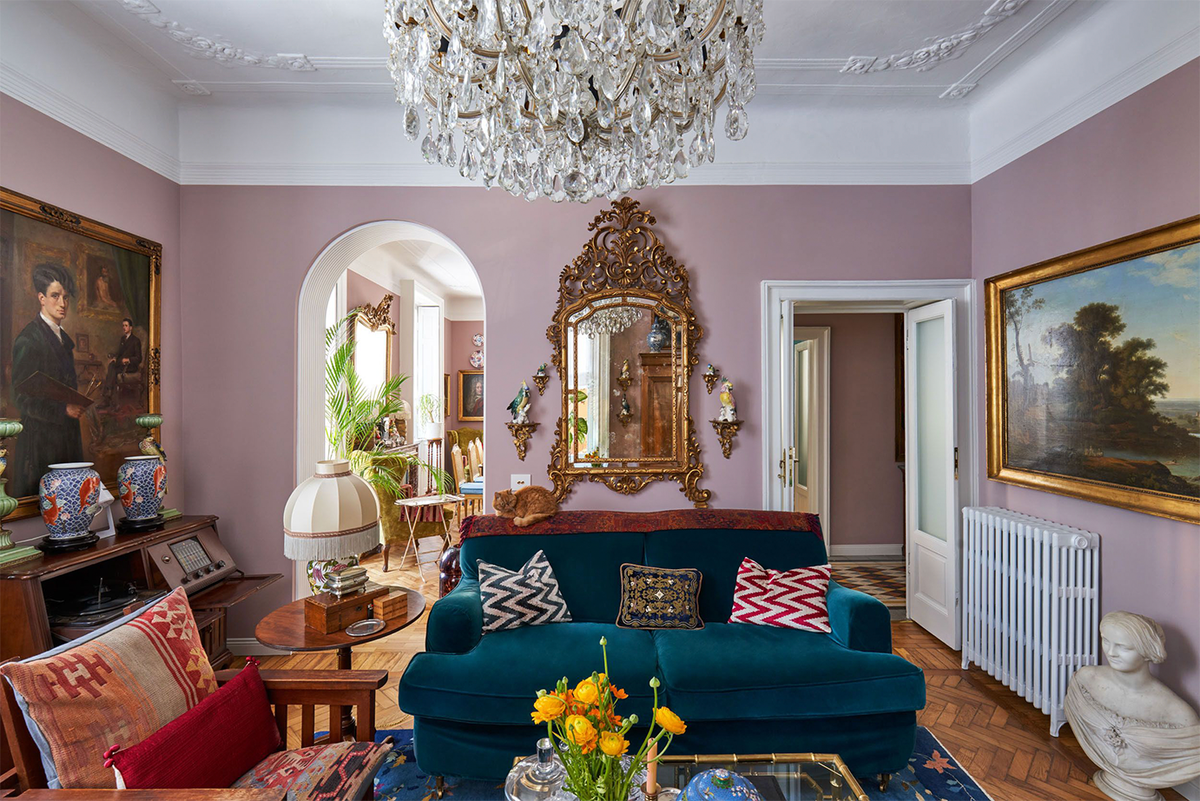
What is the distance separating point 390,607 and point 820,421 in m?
4.40

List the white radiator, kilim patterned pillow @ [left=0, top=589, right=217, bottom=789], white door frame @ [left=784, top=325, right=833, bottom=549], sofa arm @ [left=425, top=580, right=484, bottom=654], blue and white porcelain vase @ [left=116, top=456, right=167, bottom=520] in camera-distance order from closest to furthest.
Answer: kilim patterned pillow @ [left=0, top=589, right=217, bottom=789] → sofa arm @ [left=425, top=580, right=484, bottom=654] → the white radiator → blue and white porcelain vase @ [left=116, top=456, right=167, bottom=520] → white door frame @ [left=784, top=325, right=833, bottom=549]

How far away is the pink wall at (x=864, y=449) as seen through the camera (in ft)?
18.6

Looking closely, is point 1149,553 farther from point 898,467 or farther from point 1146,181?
point 898,467

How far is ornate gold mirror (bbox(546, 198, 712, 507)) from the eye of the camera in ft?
11.3

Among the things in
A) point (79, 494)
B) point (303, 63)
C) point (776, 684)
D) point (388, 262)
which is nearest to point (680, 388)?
point (776, 684)

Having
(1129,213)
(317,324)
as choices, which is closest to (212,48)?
(317,324)

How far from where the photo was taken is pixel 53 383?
2617mm

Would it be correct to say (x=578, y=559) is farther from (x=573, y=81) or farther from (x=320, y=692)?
(x=573, y=81)

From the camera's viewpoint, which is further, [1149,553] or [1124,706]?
[1149,553]

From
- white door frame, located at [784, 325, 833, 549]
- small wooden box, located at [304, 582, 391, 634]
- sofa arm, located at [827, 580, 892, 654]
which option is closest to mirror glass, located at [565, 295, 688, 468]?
sofa arm, located at [827, 580, 892, 654]

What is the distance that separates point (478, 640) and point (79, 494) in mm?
1769

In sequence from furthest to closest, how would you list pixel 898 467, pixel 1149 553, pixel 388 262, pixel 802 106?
pixel 388 262 → pixel 898 467 → pixel 802 106 → pixel 1149 553

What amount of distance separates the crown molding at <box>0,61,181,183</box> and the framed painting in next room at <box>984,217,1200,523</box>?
4.64 metres

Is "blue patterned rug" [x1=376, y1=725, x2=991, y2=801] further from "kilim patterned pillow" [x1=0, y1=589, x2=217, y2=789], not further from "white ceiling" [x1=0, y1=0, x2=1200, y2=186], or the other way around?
"white ceiling" [x1=0, y1=0, x2=1200, y2=186]
